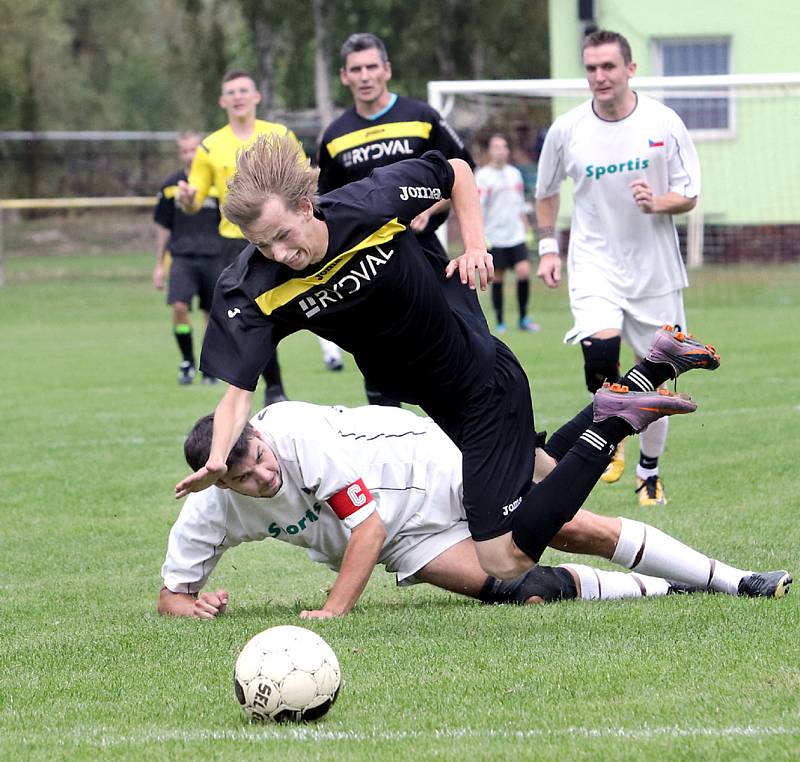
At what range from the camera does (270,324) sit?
5160mm

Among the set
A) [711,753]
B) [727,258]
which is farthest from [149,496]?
[727,258]

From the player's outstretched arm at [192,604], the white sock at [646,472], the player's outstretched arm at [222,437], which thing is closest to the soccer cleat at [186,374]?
the white sock at [646,472]

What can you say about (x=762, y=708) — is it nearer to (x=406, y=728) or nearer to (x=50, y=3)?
(x=406, y=728)

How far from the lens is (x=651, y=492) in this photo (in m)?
8.02

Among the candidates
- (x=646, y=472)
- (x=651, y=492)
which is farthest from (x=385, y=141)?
(x=651, y=492)

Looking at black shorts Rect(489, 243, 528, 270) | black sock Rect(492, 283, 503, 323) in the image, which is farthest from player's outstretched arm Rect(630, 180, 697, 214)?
black shorts Rect(489, 243, 528, 270)

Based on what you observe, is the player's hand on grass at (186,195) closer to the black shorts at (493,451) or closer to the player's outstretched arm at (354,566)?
the black shorts at (493,451)

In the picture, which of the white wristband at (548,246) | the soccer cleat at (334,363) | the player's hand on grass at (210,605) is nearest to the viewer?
the player's hand on grass at (210,605)

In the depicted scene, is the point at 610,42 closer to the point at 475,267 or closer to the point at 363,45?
the point at 363,45

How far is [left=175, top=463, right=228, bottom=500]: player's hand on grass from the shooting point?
16.2ft

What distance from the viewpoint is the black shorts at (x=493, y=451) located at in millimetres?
5602

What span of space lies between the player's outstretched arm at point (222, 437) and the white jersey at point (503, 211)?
1493 cm

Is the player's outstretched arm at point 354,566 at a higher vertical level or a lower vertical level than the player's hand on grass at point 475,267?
lower

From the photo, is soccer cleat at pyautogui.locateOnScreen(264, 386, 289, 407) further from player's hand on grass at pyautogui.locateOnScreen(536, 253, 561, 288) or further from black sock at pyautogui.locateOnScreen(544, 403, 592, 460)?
black sock at pyautogui.locateOnScreen(544, 403, 592, 460)
